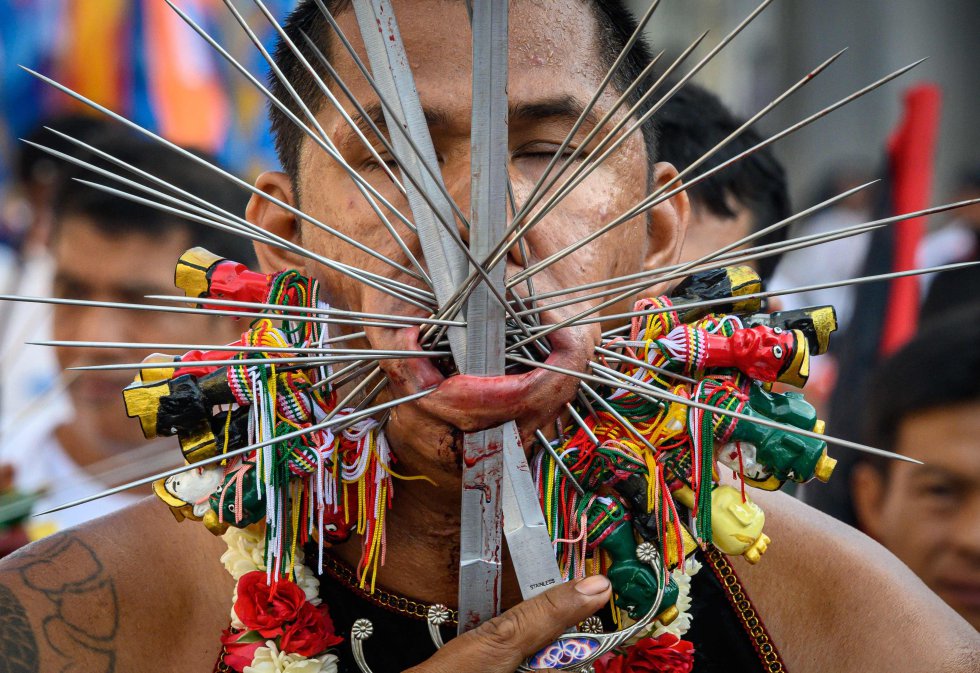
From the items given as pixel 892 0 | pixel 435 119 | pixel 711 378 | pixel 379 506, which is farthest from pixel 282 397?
pixel 892 0

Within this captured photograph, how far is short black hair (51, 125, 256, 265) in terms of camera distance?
481 centimetres

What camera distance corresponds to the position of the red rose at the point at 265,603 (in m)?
2.25

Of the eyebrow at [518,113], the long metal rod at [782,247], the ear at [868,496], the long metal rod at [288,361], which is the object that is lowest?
the ear at [868,496]

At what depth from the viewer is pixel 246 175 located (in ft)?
20.2

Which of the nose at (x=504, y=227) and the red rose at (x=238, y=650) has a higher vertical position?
the nose at (x=504, y=227)

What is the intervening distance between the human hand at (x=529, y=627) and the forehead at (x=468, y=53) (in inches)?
Answer: 30.2

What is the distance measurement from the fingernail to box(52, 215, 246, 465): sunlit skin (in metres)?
2.65

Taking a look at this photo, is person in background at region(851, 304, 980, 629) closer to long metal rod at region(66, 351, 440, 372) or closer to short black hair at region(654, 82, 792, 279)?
short black hair at region(654, 82, 792, 279)

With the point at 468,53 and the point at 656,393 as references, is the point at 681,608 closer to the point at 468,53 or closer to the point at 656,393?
the point at 656,393

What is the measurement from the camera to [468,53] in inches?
82.7

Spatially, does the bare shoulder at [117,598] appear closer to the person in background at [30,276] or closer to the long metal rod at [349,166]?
the long metal rod at [349,166]

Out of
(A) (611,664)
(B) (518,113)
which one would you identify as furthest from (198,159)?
(A) (611,664)

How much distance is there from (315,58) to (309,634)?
1050mm

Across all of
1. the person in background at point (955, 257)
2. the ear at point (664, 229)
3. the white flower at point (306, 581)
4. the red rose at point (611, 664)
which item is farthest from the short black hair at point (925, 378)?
the white flower at point (306, 581)
